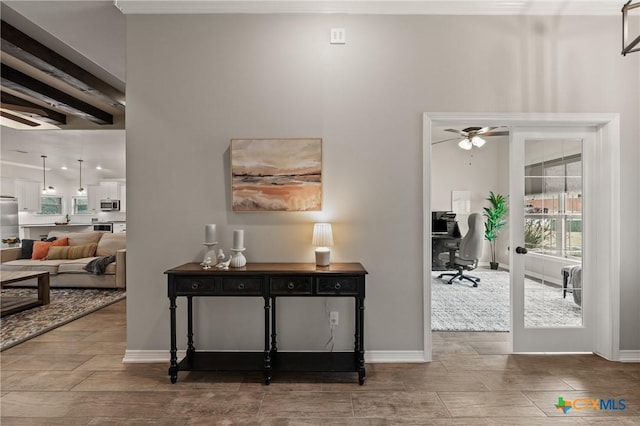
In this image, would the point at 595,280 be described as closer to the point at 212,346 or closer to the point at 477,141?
the point at 477,141

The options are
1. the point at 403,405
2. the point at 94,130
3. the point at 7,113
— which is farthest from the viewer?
the point at 94,130

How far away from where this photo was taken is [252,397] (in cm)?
223

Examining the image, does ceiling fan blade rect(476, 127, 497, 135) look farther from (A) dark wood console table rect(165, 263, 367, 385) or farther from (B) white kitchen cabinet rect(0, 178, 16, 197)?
(B) white kitchen cabinet rect(0, 178, 16, 197)

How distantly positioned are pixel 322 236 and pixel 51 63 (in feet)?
11.0

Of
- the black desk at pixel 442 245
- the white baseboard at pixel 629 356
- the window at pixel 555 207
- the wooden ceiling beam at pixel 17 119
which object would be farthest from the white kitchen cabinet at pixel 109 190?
the white baseboard at pixel 629 356

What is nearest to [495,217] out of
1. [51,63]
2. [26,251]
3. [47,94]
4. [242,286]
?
[242,286]

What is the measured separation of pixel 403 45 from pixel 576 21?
1.48 metres

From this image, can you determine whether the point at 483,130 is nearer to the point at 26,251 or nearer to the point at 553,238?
the point at 553,238

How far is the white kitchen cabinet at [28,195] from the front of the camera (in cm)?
838

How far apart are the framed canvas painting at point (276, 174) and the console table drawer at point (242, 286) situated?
639 millimetres

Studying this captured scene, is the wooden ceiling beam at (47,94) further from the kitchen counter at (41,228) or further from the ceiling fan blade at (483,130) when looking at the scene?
the ceiling fan blade at (483,130)

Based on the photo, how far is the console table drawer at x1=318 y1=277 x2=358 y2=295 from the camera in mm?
2393

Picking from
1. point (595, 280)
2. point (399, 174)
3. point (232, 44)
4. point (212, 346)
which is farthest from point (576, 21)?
point (212, 346)

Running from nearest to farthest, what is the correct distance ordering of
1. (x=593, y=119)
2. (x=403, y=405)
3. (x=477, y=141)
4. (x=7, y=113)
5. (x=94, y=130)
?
(x=403, y=405) → (x=593, y=119) → (x=7, y=113) → (x=477, y=141) → (x=94, y=130)
